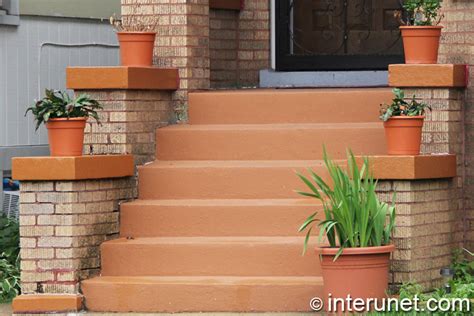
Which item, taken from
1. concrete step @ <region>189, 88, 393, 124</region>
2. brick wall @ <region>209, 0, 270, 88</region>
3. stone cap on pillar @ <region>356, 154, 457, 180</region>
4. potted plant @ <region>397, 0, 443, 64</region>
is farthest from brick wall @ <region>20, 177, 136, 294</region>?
brick wall @ <region>209, 0, 270, 88</region>

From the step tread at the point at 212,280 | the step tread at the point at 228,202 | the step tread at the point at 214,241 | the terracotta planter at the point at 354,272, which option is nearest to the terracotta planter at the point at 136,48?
the step tread at the point at 228,202

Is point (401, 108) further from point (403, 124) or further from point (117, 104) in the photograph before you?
point (117, 104)

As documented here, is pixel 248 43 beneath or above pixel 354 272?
above

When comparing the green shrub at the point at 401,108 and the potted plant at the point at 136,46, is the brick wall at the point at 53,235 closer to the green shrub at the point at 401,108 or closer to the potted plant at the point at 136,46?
the potted plant at the point at 136,46

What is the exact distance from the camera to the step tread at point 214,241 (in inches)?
381

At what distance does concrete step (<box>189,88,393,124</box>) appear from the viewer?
10664 mm

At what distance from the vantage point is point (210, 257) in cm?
968

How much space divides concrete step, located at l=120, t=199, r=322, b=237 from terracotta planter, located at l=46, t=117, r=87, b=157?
67 cm

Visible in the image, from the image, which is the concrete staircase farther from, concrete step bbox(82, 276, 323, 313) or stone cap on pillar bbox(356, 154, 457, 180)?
stone cap on pillar bbox(356, 154, 457, 180)

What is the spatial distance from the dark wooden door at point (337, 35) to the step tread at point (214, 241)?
287cm

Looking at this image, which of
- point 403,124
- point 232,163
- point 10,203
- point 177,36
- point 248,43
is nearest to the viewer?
point 403,124

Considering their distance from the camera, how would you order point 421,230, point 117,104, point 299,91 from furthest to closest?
1. point 299,91
2. point 117,104
3. point 421,230

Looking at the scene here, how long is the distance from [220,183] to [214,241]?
65 centimetres

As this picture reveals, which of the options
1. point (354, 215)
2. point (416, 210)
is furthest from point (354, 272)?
point (416, 210)
